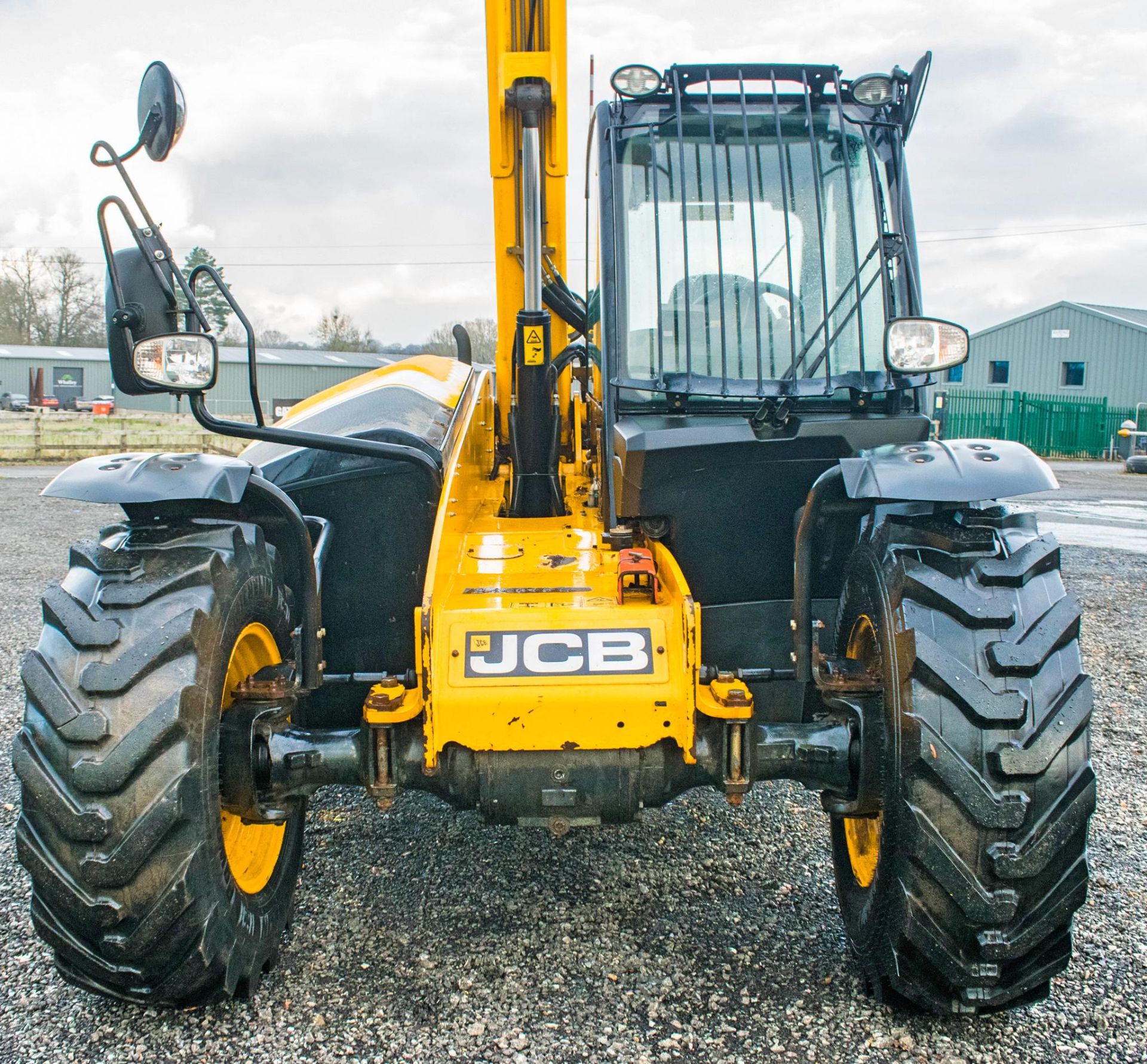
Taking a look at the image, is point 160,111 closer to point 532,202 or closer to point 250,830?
point 532,202

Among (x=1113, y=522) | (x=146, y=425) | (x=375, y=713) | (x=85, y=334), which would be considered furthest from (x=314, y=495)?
(x=85, y=334)

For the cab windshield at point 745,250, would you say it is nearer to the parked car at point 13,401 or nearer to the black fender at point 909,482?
the black fender at point 909,482

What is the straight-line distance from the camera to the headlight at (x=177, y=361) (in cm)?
251

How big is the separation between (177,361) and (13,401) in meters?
54.3

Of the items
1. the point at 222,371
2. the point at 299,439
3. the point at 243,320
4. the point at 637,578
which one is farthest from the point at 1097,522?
the point at 222,371

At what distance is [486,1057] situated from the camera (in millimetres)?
2479

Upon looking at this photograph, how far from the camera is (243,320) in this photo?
8.79ft

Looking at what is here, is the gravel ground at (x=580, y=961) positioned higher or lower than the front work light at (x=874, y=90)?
lower

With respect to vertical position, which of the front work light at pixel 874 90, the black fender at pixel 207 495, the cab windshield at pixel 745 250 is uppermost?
the front work light at pixel 874 90

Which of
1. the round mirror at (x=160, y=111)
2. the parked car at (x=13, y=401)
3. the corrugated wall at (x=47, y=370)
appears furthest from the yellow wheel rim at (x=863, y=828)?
the corrugated wall at (x=47, y=370)

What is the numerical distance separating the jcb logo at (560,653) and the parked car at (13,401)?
5072cm

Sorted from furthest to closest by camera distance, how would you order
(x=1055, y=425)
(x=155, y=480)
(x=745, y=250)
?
(x=1055, y=425), (x=745, y=250), (x=155, y=480)

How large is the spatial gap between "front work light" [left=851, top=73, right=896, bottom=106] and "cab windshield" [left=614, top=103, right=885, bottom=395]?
0.09 m

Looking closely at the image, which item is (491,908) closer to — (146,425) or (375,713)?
(375,713)
